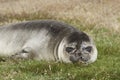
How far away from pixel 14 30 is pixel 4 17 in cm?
659

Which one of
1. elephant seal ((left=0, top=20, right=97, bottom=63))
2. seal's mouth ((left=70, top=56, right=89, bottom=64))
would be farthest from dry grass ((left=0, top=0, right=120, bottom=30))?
seal's mouth ((left=70, top=56, right=89, bottom=64))

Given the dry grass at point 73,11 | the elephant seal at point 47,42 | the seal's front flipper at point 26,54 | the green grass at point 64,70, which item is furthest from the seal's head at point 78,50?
the dry grass at point 73,11

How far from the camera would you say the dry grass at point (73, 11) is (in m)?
17.6

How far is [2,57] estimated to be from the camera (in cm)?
1191

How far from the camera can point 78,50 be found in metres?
10.5

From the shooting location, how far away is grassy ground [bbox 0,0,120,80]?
9398mm

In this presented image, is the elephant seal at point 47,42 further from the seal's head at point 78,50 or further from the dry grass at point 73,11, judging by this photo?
the dry grass at point 73,11

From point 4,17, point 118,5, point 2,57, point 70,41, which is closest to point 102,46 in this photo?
point 70,41

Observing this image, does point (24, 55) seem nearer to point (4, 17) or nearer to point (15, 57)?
point (15, 57)

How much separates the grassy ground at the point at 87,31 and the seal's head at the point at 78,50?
20cm

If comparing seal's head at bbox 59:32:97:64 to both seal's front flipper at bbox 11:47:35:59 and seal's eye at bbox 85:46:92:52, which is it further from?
seal's front flipper at bbox 11:47:35:59

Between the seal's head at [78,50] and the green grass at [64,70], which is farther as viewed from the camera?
the seal's head at [78,50]

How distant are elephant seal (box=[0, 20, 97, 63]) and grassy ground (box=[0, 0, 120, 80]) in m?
0.38

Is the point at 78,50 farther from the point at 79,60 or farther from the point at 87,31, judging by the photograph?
the point at 87,31
